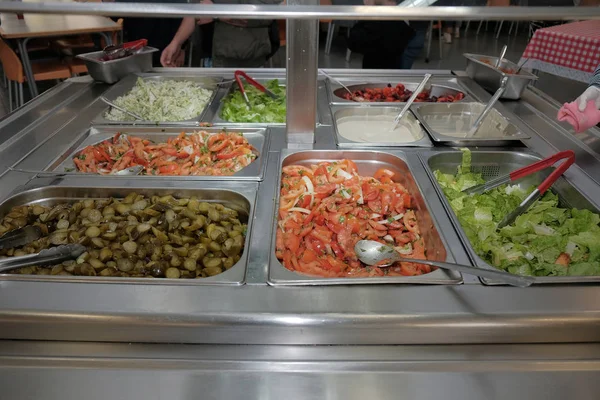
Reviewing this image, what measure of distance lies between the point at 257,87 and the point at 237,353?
1.93 metres

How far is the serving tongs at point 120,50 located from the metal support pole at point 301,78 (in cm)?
156

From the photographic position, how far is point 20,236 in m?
1.36

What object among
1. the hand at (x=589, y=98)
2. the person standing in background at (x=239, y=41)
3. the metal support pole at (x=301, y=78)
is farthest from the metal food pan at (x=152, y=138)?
the person standing in background at (x=239, y=41)

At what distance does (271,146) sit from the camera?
1958 mm

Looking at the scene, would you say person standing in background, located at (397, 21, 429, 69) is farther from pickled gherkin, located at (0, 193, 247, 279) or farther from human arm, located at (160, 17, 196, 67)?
pickled gherkin, located at (0, 193, 247, 279)

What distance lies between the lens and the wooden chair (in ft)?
13.9

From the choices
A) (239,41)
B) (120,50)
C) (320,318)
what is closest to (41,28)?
(239,41)

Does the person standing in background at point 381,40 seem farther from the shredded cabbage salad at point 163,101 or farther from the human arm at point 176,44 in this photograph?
the shredded cabbage salad at point 163,101

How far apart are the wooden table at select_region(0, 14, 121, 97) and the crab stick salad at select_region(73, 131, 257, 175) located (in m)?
2.93

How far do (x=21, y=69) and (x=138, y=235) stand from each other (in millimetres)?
3868

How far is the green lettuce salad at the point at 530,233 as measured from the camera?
52.5 inches

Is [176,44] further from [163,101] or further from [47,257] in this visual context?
[47,257]

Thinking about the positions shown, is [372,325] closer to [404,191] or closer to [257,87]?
[404,191]

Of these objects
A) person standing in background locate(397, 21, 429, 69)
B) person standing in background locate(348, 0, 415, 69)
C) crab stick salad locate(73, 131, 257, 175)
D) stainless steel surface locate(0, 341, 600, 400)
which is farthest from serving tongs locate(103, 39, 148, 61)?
person standing in background locate(397, 21, 429, 69)
